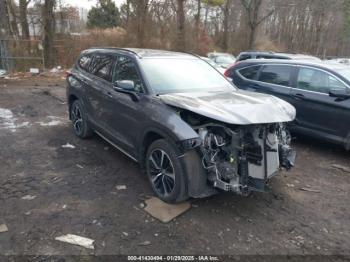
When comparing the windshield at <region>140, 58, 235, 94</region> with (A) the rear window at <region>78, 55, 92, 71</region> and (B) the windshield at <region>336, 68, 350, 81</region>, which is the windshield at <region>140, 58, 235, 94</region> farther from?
(B) the windshield at <region>336, 68, 350, 81</region>

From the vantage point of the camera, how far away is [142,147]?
13.7 feet

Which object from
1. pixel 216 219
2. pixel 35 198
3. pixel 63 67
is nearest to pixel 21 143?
pixel 35 198

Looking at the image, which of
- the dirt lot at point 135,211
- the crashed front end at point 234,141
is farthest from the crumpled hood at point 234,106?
the dirt lot at point 135,211

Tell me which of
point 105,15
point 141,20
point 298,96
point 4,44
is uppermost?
point 105,15

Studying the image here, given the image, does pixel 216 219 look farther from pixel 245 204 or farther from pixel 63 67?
pixel 63 67

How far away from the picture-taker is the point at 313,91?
19.6 feet

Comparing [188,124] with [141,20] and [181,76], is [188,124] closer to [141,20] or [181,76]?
[181,76]

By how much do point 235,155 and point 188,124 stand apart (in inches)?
24.9

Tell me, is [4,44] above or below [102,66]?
above

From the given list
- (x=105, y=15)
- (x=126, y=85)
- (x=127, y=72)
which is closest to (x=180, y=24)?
(x=105, y=15)

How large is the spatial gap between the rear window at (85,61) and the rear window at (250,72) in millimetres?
3399

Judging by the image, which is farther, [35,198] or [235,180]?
[35,198]

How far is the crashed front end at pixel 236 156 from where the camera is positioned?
3443 millimetres

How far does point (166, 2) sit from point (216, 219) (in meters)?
21.8
